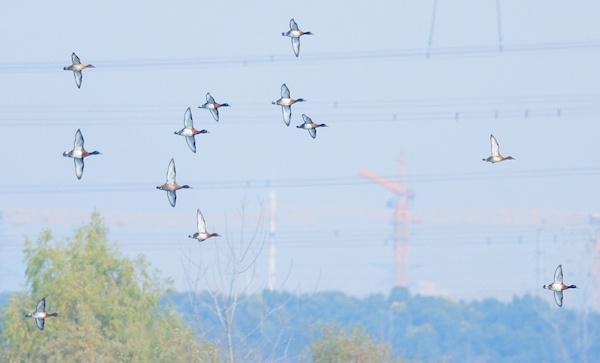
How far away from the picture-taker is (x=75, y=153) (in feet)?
115

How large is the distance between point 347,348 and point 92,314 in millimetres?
10724

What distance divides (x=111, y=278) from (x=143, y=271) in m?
1.43

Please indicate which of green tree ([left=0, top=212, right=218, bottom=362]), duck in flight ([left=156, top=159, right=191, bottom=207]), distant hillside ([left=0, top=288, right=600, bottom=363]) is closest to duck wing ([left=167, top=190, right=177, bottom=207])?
duck in flight ([left=156, top=159, right=191, bottom=207])

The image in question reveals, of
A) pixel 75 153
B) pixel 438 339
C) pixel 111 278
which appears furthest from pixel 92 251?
pixel 438 339

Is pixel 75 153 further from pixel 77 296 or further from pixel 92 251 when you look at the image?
pixel 92 251

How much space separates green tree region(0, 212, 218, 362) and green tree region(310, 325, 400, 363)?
379 cm

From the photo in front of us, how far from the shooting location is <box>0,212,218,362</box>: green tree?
58875mm

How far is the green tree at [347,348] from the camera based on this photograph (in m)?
55.8

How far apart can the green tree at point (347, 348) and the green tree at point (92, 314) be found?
3786mm

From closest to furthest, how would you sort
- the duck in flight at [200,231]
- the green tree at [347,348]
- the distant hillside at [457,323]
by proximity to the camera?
1. the duck in flight at [200,231]
2. the green tree at [347,348]
3. the distant hillside at [457,323]

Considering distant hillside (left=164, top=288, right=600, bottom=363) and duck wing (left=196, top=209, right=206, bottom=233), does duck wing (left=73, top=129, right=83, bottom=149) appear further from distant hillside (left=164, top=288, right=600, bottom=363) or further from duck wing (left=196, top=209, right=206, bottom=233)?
distant hillside (left=164, top=288, right=600, bottom=363)

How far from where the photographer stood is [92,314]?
6122cm

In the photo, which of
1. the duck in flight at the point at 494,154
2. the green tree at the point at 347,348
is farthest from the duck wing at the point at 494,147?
the green tree at the point at 347,348

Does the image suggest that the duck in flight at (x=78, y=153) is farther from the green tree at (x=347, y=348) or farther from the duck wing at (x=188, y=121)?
the green tree at (x=347, y=348)
